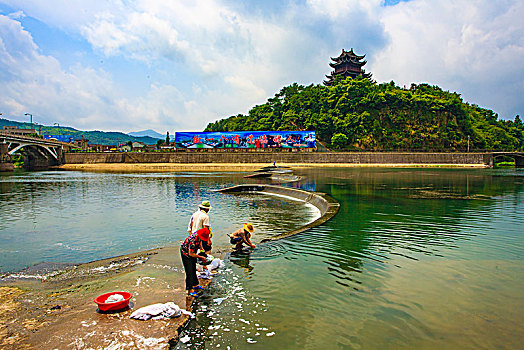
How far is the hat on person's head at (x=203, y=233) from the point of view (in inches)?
307

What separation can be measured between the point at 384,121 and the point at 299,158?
41.3m

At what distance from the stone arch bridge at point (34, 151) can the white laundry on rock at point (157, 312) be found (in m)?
86.7

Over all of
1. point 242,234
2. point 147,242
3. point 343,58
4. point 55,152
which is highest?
point 343,58

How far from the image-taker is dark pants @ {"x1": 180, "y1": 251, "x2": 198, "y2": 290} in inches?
300

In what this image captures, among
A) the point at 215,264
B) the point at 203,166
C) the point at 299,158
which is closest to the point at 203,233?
the point at 215,264

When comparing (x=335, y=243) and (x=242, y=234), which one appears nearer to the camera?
(x=242, y=234)

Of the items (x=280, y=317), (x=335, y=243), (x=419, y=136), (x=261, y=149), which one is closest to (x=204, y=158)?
(x=261, y=149)

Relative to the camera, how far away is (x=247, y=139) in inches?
3568

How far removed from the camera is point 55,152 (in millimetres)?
91625

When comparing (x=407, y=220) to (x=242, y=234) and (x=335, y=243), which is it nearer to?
(x=335, y=243)

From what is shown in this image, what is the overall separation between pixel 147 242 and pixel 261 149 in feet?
249

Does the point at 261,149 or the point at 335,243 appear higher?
the point at 261,149

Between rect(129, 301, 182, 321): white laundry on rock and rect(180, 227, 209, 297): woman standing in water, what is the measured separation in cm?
110

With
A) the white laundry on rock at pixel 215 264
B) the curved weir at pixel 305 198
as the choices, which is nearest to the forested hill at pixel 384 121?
the curved weir at pixel 305 198
